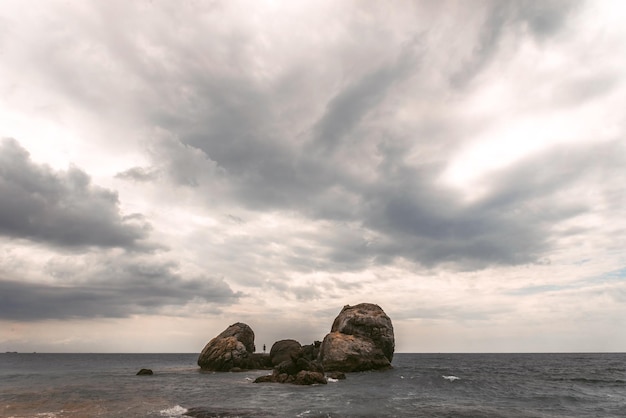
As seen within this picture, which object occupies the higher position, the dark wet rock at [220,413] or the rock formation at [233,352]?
the rock formation at [233,352]

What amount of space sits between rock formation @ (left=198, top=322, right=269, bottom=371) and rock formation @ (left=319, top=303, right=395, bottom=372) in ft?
50.6

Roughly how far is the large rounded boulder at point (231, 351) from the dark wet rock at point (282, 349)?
11.6ft

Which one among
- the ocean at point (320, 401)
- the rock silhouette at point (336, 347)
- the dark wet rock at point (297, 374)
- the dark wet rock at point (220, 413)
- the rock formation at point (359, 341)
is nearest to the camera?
the dark wet rock at point (220, 413)

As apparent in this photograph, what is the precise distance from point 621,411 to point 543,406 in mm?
5951

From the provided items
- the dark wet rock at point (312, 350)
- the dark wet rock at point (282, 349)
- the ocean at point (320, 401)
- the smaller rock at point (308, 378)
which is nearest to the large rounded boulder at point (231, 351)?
the dark wet rock at point (282, 349)

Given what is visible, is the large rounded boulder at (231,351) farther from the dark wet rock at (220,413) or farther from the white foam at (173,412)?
the dark wet rock at (220,413)

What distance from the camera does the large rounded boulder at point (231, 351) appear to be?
70.6m

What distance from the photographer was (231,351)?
71.2 metres

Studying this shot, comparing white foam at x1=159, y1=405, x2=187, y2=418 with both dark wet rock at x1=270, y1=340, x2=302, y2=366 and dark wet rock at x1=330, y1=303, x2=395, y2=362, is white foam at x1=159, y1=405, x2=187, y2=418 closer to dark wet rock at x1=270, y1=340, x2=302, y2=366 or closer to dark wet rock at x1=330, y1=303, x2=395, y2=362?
dark wet rock at x1=330, y1=303, x2=395, y2=362

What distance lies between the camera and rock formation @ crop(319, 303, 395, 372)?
64.2 meters

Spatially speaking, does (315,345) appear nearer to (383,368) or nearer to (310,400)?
(383,368)

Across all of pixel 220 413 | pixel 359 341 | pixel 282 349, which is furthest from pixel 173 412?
pixel 282 349

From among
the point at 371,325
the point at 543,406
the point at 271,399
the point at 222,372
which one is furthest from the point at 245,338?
the point at 543,406

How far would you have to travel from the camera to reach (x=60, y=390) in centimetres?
4344
